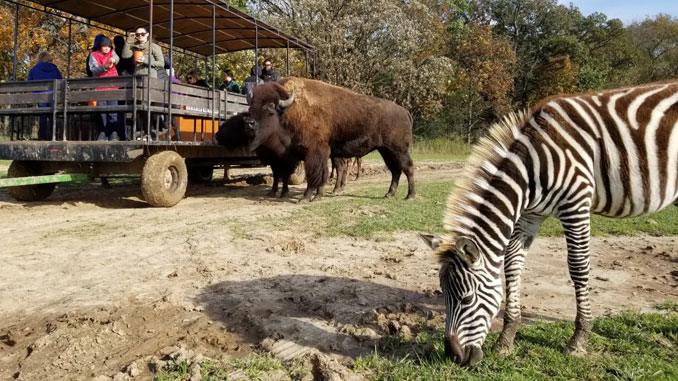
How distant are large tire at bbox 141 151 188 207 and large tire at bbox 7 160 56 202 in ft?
7.56

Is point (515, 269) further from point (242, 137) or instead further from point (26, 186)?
point (26, 186)

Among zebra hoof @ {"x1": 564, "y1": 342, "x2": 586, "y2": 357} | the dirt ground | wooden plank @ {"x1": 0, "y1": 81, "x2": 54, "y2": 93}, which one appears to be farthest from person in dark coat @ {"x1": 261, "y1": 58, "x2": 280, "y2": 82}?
zebra hoof @ {"x1": 564, "y1": 342, "x2": 586, "y2": 357}

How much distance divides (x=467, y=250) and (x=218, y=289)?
2433 millimetres

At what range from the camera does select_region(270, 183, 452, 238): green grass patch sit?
6746 millimetres

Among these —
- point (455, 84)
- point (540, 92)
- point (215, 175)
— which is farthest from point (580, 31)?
Answer: point (215, 175)

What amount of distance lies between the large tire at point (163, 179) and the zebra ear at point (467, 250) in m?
5.93

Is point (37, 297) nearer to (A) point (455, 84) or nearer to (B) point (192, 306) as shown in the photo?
(B) point (192, 306)

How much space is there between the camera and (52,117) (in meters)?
7.90

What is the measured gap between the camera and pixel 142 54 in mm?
8234

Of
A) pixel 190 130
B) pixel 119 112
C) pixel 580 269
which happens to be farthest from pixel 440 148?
pixel 580 269

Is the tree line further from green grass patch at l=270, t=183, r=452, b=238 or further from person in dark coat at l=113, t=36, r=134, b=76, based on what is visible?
green grass patch at l=270, t=183, r=452, b=238

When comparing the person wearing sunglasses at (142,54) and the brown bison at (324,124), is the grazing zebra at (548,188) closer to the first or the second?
the brown bison at (324,124)

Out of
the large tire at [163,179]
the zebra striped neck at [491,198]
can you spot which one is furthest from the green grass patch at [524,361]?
the large tire at [163,179]

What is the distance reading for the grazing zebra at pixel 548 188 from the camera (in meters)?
2.82
